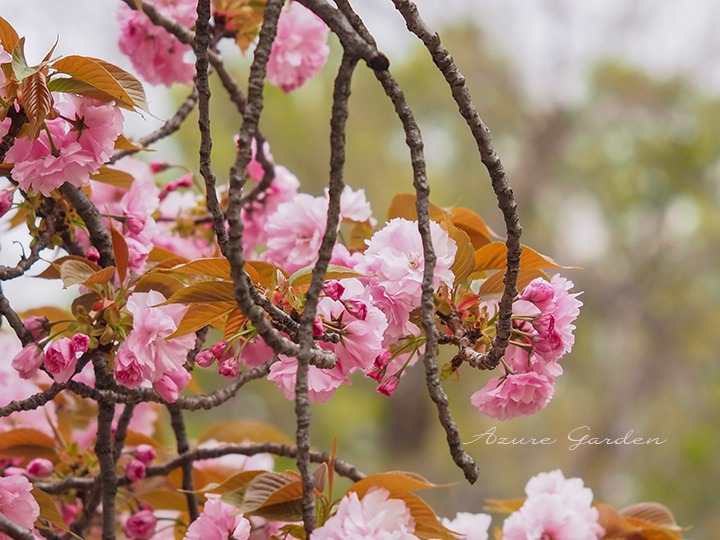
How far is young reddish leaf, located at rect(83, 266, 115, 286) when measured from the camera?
62cm

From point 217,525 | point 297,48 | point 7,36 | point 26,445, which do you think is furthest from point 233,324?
point 297,48

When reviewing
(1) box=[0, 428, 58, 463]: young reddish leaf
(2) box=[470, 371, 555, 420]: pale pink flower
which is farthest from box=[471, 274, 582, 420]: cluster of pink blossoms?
(1) box=[0, 428, 58, 463]: young reddish leaf

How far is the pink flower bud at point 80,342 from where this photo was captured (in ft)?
1.97

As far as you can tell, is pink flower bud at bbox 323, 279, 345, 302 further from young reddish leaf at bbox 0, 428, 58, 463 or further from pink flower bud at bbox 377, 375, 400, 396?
young reddish leaf at bbox 0, 428, 58, 463

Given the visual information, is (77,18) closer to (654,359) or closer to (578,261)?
(578,261)

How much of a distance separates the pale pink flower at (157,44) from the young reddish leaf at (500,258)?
45 centimetres

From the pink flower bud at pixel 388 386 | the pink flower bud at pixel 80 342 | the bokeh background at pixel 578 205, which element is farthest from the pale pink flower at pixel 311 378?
the bokeh background at pixel 578 205

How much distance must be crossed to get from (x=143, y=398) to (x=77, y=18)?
4.08 metres

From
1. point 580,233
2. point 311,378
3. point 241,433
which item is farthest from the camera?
point 580,233

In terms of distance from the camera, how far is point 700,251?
297 inches

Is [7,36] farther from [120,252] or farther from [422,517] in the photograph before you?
[422,517]

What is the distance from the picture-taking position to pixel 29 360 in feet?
2.07

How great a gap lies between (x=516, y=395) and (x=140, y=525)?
0.36 meters

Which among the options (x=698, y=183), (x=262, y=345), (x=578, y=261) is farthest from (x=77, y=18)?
(x=698, y=183)
